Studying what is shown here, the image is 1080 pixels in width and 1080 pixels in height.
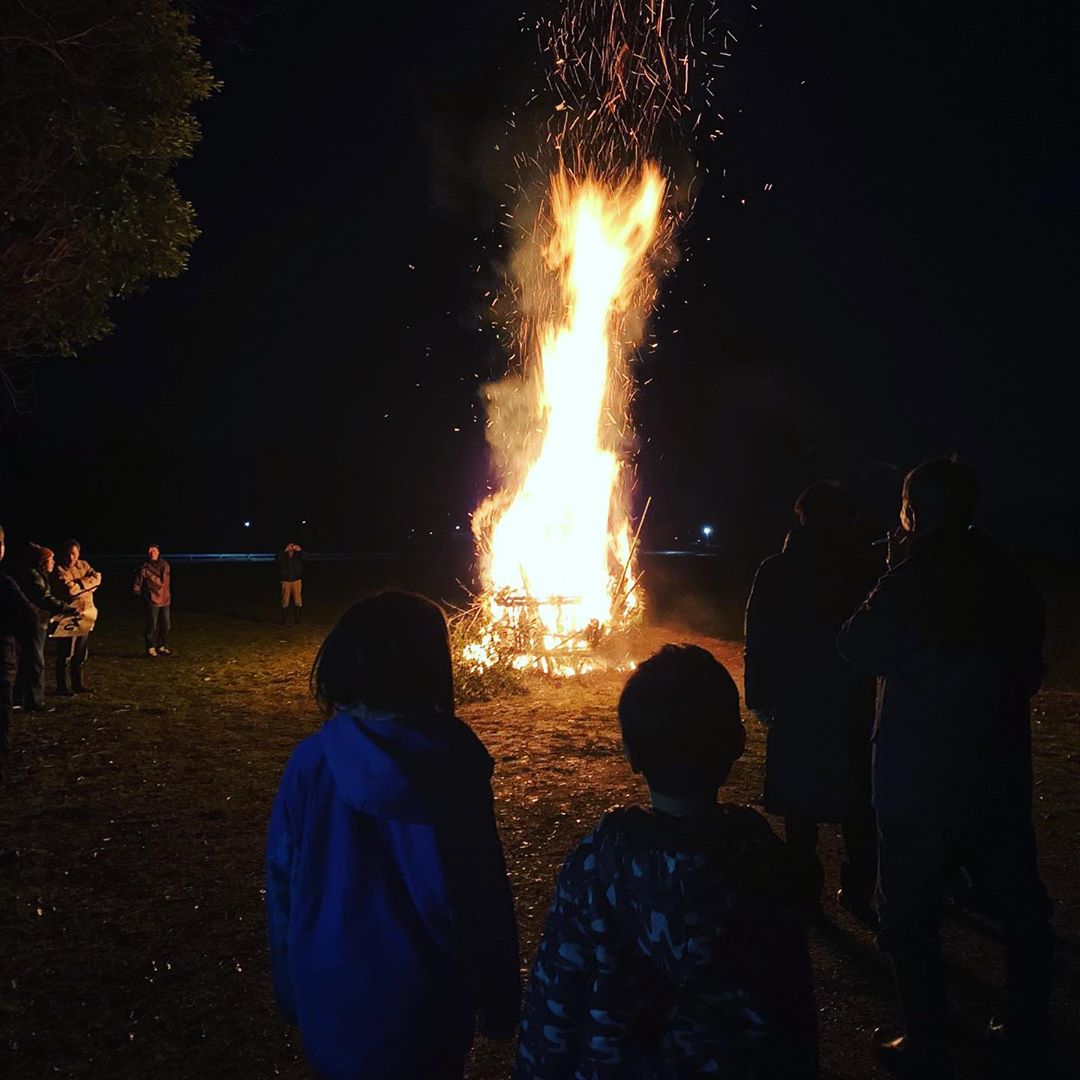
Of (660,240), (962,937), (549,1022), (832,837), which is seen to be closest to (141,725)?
(832,837)

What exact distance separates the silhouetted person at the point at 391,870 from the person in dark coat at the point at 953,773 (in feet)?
5.29

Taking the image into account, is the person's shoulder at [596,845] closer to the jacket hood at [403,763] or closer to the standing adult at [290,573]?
the jacket hood at [403,763]

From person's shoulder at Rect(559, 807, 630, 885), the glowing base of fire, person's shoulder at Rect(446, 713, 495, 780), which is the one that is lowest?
the glowing base of fire

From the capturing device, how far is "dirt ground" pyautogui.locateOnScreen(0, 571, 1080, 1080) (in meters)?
3.60

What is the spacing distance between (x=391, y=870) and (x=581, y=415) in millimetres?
12221

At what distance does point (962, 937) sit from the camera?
14.5 ft

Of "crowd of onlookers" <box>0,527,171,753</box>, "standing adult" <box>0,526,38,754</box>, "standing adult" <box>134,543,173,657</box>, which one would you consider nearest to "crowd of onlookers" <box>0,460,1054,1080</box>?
"standing adult" <box>0,526,38,754</box>

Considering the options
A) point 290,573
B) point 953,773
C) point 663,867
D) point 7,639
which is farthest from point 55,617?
point 663,867

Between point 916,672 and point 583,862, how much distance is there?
6.01 ft

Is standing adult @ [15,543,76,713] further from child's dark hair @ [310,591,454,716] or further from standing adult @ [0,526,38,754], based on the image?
child's dark hair @ [310,591,454,716]

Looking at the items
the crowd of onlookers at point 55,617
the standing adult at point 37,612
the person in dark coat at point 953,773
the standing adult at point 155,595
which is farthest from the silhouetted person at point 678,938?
the standing adult at point 155,595

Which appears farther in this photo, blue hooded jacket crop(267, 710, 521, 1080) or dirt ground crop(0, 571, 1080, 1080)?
dirt ground crop(0, 571, 1080, 1080)

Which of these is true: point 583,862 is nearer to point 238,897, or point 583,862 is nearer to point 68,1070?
point 68,1070

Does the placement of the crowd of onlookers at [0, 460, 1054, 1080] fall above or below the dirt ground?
above
